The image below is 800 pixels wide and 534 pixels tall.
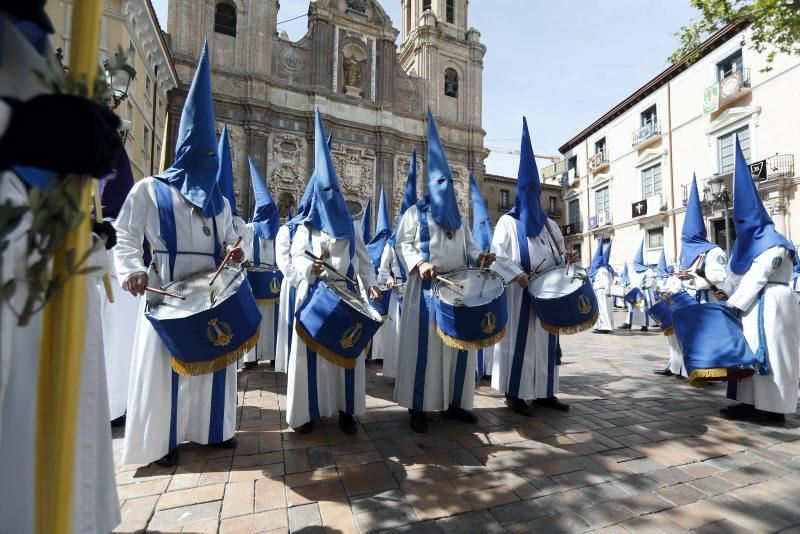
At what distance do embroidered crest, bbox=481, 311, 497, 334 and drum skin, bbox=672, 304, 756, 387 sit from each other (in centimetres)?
201

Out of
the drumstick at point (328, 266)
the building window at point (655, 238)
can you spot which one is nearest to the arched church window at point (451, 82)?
→ the building window at point (655, 238)

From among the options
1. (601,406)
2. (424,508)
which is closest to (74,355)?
(424,508)

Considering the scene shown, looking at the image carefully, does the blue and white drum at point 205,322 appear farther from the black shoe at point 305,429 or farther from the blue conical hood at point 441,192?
the blue conical hood at point 441,192

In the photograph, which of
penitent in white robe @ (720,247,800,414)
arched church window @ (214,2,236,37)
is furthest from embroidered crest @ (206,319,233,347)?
arched church window @ (214,2,236,37)

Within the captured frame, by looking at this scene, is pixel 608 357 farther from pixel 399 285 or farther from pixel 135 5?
pixel 135 5

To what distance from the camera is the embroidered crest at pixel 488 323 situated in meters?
3.08

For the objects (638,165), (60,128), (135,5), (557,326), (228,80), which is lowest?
(557,326)

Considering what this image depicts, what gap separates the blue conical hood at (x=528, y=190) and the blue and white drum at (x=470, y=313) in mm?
936

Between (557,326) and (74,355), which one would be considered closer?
(74,355)

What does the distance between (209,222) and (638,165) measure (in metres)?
24.9

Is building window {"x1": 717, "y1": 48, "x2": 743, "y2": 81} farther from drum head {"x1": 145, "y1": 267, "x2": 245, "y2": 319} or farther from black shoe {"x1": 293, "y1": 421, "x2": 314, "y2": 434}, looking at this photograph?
drum head {"x1": 145, "y1": 267, "x2": 245, "y2": 319}

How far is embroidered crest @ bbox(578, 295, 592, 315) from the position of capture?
340 centimetres

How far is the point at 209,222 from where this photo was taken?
291 centimetres

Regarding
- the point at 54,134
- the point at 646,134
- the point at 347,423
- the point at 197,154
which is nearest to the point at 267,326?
the point at 347,423
